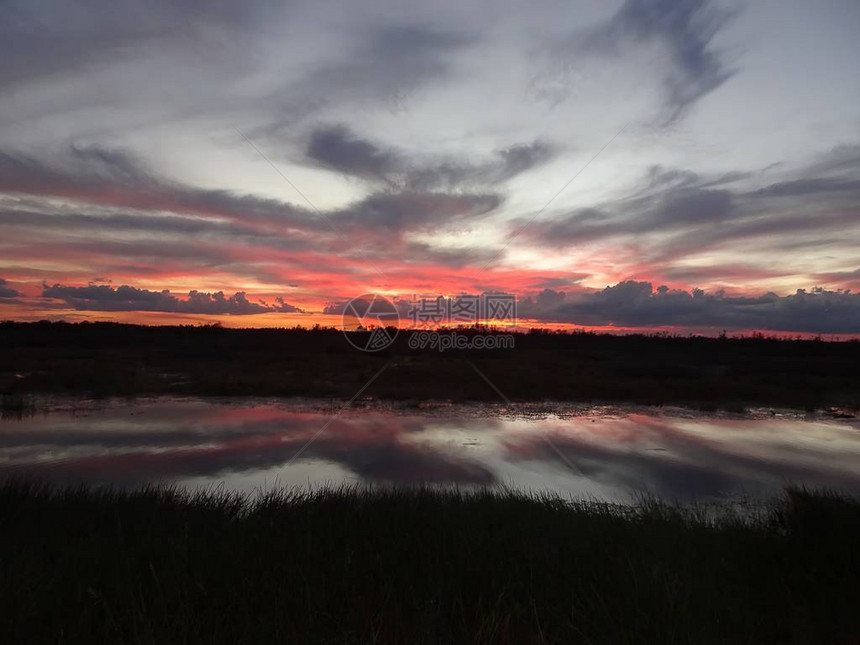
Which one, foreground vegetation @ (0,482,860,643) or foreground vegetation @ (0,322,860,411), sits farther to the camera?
foreground vegetation @ (0,322,860,411)

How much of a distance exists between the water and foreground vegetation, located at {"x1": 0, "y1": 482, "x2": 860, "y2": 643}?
11.7 feet

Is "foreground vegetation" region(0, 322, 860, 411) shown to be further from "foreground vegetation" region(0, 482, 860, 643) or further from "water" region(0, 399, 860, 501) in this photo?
"foreground vegetation" region(0, 482, 860, 643)

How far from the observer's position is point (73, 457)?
11883 millimetres

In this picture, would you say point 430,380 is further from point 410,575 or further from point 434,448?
point 410,575

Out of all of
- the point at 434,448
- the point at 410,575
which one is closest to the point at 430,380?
the point at 434,448

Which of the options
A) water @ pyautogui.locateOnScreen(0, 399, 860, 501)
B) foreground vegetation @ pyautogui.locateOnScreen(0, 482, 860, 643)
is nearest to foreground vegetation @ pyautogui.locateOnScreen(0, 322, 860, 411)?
water @ pyautogui.locateOnScreen(0, 399, 860, 501)

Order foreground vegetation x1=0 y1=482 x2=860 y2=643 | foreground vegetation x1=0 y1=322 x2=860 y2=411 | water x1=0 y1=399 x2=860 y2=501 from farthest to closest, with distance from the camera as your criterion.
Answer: foreground vegetation x1=0 y1=322 x2=860 y2=411 < water x1=0 y1=399 x2=860 y2=501 < foreground vegetation x1=0 y1=482 x2=860 y2=643

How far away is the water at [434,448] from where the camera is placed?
10945mm

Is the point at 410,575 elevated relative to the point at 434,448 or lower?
elevated

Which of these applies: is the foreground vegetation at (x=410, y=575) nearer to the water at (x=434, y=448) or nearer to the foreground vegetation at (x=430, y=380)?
the water at (x=434, y=448)

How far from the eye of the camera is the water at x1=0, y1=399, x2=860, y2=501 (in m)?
10.9

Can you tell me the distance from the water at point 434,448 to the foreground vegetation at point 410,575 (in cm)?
356

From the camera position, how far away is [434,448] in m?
13.7

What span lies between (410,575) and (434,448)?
868cm
